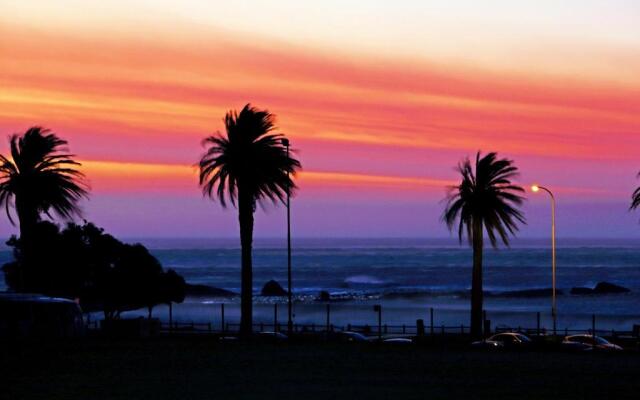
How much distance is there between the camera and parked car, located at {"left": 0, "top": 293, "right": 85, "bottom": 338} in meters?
Result: 36.1

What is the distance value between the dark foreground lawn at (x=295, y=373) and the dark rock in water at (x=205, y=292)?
104524mm

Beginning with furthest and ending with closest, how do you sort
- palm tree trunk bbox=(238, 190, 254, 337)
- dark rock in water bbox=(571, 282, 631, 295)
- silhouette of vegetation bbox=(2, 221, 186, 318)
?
dark rock in water bbox=(571, 282, 631, 295) → silhouette of vegetation bbox=(2, 221, 186, 318) → palm tree trunk bbox=(238, 190, 254, 337)

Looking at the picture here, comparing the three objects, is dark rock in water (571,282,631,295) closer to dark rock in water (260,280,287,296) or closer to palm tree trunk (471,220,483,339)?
dark rock in water (260,280,287,296)

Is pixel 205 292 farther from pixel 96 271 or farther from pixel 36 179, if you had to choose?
pixel 36 179

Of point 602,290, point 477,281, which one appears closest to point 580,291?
point 602,290

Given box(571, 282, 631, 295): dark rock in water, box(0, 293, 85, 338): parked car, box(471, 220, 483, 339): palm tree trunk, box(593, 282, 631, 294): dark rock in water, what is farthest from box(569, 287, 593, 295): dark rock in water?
box(0, 293, 85, 338): parked car

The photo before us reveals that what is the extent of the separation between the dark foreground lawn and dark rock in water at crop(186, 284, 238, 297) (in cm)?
10452

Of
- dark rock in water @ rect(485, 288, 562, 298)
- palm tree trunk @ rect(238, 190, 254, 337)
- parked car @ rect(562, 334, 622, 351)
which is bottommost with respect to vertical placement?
dark rock in water @ rect(485, 288, 562, 298)

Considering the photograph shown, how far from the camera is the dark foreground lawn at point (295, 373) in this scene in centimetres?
2030

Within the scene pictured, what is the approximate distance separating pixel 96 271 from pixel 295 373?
41.9m

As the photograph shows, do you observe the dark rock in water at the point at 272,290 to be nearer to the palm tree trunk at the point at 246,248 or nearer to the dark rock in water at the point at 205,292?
the dark rock in water at the point at 205,292

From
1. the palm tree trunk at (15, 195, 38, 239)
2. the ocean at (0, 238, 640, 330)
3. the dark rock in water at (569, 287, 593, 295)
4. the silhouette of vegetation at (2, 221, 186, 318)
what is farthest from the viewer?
the dark rock in water at (569, 287, 593, 295)

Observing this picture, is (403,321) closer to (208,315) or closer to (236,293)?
(208,315)

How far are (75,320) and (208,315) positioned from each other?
181 ft
